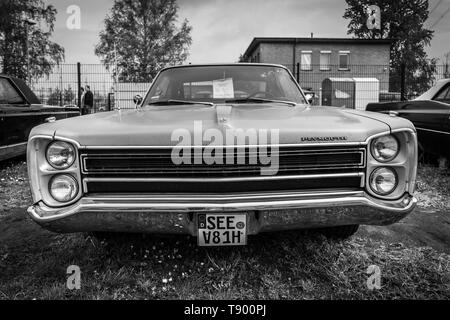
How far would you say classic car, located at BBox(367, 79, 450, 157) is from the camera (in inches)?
189

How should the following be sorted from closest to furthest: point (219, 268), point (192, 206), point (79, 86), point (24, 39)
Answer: point (192, 206) → point (219, 268) → point (79, 86) → point (24, 39)

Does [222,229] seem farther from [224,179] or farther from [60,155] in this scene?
[60,155]

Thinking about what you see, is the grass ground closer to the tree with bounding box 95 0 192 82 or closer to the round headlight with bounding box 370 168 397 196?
the round headlight with bounding box 370 168 397 196

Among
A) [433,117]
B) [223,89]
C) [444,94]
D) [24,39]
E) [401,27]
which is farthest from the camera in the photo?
[401,27]

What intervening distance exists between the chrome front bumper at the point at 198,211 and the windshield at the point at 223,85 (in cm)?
134

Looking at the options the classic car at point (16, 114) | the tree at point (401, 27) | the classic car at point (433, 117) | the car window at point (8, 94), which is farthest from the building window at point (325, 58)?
the car window at point (8, 94)

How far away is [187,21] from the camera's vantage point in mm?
31484

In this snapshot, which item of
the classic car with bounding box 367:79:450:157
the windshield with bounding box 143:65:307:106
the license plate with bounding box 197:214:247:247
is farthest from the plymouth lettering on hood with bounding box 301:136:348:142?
the classic car with bounding box 367:79:450:157

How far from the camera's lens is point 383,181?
224 cm

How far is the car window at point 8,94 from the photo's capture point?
19.2ft

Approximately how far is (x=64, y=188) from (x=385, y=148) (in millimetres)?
1790

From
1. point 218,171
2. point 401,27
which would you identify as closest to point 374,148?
point 218,171

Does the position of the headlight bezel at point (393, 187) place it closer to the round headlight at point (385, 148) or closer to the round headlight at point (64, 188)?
the round headlight at point (385, 148)

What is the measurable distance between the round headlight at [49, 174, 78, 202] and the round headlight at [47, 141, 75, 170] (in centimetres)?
6
